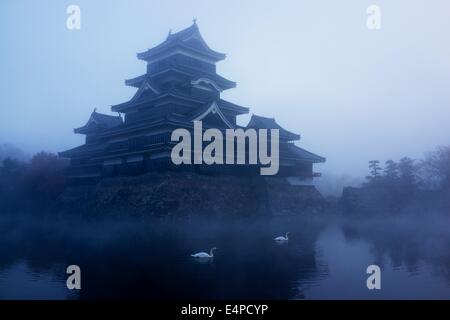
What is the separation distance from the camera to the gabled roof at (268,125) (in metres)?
→ 26.8

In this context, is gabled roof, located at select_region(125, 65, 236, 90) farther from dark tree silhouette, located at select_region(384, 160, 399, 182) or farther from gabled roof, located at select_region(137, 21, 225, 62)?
dark tree silhouette, located at select_region(384, 160, 399, 182)

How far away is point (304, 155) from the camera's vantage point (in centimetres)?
2689

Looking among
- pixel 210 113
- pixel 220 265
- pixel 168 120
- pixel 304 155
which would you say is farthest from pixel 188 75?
pixel 220 265

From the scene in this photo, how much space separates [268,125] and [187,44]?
882cm

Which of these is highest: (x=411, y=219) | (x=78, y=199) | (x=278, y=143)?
(x=278, y=143)

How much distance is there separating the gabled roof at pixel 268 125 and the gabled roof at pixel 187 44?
5.59 metres

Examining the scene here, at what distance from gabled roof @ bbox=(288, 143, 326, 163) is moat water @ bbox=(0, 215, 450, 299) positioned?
9.67m

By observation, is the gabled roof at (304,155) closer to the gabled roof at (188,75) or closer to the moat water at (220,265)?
the gabled roof at (188,75)

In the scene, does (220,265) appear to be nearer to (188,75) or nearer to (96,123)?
(188,75)

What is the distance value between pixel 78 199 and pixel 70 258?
14783mm

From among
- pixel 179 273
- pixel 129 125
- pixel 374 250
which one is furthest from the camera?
pixel 129 125

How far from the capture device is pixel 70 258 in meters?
11.6
